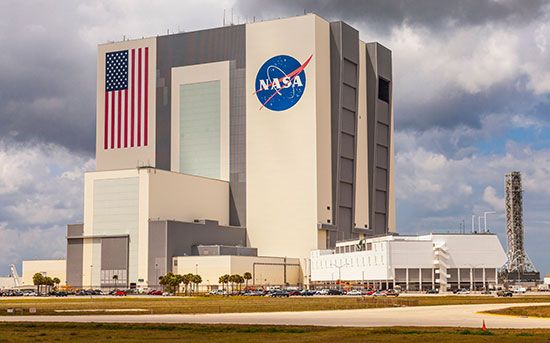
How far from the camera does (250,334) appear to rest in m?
56.2

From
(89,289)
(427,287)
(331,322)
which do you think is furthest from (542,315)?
(89,289)

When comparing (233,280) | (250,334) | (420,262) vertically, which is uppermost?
(420,262)

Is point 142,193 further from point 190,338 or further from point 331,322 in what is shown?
point 190,338

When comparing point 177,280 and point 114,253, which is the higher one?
point 114,253

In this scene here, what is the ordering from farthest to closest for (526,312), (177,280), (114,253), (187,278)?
(114,253) < (187,278) < (177,280) < (526,312)

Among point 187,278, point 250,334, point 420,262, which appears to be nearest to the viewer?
point 250,334

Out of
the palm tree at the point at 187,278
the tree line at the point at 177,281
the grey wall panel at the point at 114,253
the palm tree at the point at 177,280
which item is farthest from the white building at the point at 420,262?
the grey wall panel at the point at 114,253

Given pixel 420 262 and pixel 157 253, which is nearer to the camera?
pixel 420 262

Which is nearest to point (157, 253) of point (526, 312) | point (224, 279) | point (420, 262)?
point (224, 279)

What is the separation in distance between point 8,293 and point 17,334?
137m

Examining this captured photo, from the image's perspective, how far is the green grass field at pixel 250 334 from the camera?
2045 inches

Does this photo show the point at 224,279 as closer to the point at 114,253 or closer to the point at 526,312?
the point at 114,253

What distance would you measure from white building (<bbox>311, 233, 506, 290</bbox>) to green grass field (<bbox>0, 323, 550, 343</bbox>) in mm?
122025

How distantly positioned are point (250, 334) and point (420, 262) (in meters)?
131
